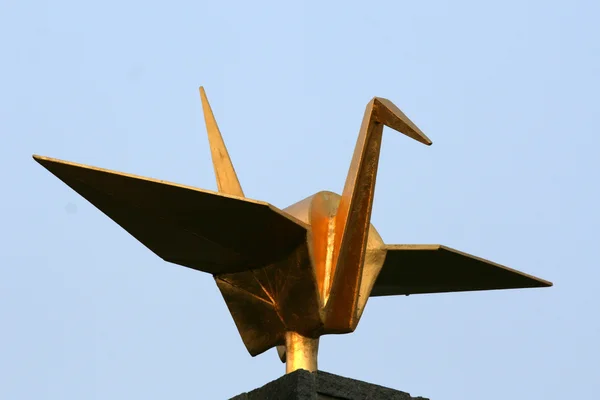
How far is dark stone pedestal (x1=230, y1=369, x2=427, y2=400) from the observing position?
1614 cm

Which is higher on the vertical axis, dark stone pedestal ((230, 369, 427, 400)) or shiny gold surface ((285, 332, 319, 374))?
shiny gold surface ((285, 332, 319, 374))

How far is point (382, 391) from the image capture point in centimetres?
1695

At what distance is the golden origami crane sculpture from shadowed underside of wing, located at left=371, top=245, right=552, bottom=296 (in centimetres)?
2

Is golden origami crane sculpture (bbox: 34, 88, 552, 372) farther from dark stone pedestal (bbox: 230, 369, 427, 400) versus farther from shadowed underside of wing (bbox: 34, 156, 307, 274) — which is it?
dark stone pedestal (bbox: 230, 369, 427, 400)

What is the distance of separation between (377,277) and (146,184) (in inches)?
136

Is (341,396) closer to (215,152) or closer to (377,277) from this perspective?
(377,277)

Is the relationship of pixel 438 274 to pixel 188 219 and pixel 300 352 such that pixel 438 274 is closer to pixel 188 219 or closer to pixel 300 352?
pixel 300 352

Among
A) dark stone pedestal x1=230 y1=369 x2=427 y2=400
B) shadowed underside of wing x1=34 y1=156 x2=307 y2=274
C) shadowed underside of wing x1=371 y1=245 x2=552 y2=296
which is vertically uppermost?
shadowed underside of wing x1=371 y1=245 x2=552 y2=296

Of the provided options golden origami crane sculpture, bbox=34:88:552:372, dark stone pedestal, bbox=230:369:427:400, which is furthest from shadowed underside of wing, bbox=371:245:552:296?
dark stone pedestal, bbox=230:369:427:400

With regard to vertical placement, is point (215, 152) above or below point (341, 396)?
above

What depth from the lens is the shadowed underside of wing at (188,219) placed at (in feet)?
51.2

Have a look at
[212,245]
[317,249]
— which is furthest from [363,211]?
[212,245]

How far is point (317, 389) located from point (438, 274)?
9.21ft

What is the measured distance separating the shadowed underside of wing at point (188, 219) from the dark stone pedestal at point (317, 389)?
1.46 m
